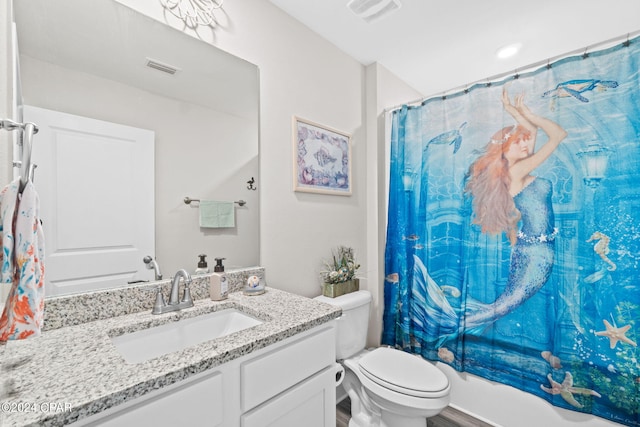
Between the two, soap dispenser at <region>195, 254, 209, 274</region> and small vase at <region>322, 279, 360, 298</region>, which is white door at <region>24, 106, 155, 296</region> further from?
small vase at <region>322, 279, 360, 298</region>

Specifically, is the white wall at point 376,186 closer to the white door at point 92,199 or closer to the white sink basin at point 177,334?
the white sink basin at point 177,334

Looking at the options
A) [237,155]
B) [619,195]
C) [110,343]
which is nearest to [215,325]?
[110,343]

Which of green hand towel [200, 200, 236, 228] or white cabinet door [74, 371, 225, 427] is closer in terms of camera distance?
white cabinet door [74, 371, 225, 427]

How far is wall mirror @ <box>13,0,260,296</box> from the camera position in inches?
37.5

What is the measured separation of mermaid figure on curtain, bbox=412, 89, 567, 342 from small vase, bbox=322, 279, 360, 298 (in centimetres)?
67

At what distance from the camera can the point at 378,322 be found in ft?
6.90

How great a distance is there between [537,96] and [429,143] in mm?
597

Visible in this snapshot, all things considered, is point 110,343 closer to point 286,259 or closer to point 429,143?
point 286,259

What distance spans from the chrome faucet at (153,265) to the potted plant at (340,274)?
930mm

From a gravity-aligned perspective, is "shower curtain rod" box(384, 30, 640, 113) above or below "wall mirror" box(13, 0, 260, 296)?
above

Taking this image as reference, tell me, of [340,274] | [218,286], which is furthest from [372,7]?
[218,286]

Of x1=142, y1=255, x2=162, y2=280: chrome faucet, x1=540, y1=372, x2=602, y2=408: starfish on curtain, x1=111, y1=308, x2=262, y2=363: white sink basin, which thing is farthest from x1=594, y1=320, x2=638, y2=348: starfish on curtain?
x1=142, y1=255, x2=162, y2=280: chrome faucet

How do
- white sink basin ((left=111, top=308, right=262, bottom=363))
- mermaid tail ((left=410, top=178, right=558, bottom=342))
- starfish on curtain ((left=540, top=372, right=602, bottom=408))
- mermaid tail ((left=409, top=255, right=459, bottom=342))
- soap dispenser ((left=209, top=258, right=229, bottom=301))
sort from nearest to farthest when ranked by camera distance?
1. white sink basin ((left=111, top=308, right=262, bottom=363))
2. soap dispenser ((left=209, top=258, right=229, bottom=301))
3. starfish on curtain ((left=540, top=372, right=602, bottom=408))
4. mermaid tail ((left=410, top=178, right=558, bottom=342))
5. mermaid tail ((left=409, top=255, right=459, bottom=342))

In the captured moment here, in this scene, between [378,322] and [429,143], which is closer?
[429,143]
